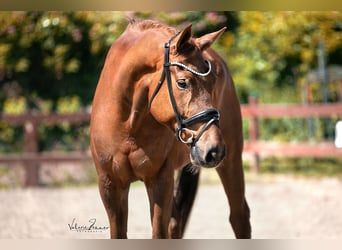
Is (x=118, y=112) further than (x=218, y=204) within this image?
No

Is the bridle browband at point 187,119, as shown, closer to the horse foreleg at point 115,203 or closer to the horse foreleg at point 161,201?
the horse foreleg at point 161,201

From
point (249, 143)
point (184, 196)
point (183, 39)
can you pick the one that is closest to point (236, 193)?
point (184, 196)

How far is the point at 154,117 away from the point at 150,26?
562 mm

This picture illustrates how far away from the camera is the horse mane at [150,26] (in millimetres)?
3470

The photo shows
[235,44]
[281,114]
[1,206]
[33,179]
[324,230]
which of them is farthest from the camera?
[235,44]

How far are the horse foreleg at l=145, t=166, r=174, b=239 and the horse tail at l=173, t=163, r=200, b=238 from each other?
1096 millimetres

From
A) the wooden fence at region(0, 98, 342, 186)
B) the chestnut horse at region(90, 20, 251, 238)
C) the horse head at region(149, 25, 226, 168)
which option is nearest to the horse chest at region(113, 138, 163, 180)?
the chestnut horse at region(90, 20, 251, 238)

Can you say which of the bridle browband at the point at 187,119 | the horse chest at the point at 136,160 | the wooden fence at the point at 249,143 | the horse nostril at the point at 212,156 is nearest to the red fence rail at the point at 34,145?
the wooden fence at the point at 249,143

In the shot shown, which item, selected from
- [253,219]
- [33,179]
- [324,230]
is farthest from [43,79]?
[324,230]

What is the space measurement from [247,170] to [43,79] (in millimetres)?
4141

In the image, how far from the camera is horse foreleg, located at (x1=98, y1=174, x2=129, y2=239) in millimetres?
3605

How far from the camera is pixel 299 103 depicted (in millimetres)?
13328

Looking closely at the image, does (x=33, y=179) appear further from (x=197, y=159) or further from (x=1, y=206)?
(x=197, y=159)

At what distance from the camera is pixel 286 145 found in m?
11.2
